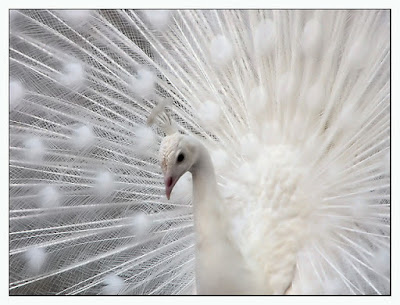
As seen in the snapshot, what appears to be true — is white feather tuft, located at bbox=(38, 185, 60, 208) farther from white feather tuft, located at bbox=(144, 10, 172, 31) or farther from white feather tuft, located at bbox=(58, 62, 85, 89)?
white feather tuft, located at bbox=(144, 10, 172, 31)

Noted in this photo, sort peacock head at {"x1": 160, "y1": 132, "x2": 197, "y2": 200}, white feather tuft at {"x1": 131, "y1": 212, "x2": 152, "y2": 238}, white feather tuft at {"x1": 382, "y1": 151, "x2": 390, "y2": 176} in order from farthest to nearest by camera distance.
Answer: white feather tuft at {"x1": 131, "y1": 212, "x2": 152, "y2": 238}, white feather tuft at {"x1": 382, "y1": 151, "x2": 390, "y2": 176}, peacock head at {"x1": 160, "y1": 132, "x2": 197, "y2": 200}

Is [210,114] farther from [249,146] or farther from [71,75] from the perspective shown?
[71,75]

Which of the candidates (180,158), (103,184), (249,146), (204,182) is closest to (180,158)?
(180,158)

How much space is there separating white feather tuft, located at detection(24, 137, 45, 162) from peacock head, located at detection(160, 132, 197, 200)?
0.55 metres

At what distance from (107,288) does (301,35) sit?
88 cm

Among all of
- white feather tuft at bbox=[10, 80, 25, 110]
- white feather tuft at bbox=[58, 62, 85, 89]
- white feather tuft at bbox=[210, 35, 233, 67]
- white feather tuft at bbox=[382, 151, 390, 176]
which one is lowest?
white feather tuft at bbox=[382, 151, 390, 176]

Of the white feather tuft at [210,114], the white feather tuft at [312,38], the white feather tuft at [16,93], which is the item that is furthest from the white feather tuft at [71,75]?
the white feather tuft at [312,38]

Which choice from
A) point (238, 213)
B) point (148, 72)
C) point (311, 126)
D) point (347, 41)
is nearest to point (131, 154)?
point (148, 72)

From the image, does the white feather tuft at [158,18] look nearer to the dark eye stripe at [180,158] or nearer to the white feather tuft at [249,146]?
the white feather tuft at [249,146]

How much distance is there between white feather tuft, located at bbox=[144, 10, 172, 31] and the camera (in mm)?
1782

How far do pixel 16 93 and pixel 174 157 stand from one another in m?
0.62

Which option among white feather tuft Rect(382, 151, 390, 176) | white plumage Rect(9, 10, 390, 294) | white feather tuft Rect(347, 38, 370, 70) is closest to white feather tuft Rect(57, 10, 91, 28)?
white plumage Rect(9, 10, 390, 294)

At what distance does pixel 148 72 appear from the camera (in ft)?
6.07

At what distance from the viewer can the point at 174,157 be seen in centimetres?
143
